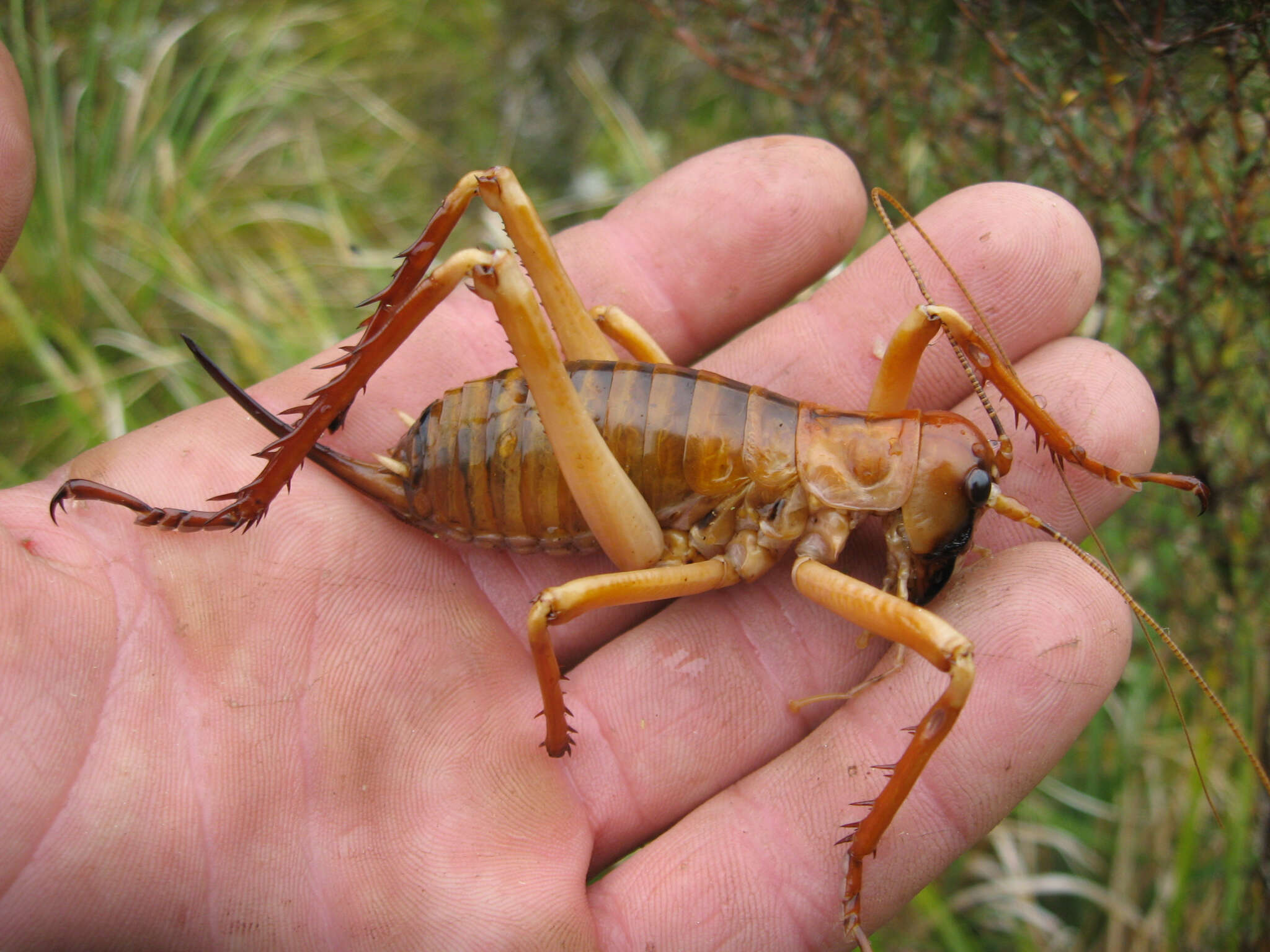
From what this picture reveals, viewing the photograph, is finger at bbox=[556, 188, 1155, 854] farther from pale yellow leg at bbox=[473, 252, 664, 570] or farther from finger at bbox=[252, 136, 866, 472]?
finger at bbox=[252, 136, 866, 472]

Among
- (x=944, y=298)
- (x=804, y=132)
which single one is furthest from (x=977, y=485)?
(x=804, y=132)

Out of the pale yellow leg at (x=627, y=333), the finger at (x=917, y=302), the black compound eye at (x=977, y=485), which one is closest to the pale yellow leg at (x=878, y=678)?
the black compound eye at (x=977, y=485)

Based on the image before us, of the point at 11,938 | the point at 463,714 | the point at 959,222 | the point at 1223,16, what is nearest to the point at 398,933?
the point at 463,714

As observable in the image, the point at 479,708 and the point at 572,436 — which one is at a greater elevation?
the point at 572,436

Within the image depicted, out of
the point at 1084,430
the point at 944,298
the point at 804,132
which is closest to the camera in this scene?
the point at 1084,430

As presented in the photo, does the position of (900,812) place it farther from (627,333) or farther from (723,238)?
(723,238)

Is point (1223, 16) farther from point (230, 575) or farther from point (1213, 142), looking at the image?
point (230, 575)

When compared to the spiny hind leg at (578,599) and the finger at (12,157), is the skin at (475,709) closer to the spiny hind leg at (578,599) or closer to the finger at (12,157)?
the finger at (12,157)

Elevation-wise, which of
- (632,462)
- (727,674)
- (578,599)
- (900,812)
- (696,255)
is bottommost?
(900,812)
